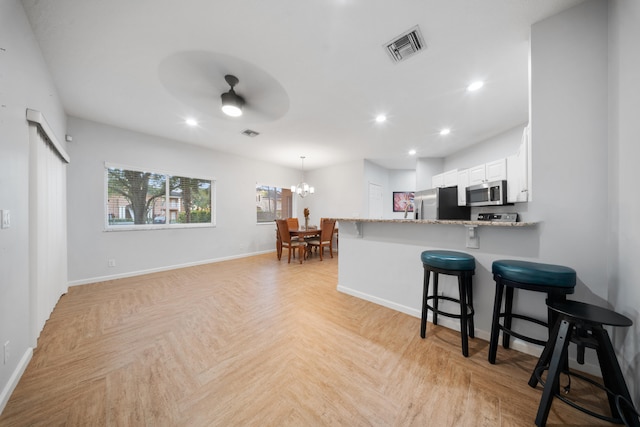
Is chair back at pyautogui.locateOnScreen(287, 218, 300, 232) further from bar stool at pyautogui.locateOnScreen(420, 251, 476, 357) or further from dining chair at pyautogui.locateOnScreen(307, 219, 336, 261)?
bar stool at pyautogui.locateOnScreen(420, 251, 476, 357)

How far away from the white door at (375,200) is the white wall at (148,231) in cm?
312

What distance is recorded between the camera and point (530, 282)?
52.2 inches

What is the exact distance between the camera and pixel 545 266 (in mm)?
1387

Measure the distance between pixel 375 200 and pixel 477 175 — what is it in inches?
110

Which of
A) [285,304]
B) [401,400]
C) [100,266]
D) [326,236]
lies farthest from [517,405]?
[100,266]

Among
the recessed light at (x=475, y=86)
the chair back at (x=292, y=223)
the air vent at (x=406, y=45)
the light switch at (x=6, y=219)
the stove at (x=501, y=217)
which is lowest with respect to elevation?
the chair back at (x=292, y=223)

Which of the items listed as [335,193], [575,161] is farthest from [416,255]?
[335,193]

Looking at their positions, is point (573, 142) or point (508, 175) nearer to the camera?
point (573, 142)

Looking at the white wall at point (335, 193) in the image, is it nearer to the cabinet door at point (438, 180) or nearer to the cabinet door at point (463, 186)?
the cabinet door at point (438, 180)

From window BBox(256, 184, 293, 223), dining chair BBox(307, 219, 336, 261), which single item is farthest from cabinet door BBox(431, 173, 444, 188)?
window BBox(256, 184, 293, 223)

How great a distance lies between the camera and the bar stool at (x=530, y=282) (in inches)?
49.7

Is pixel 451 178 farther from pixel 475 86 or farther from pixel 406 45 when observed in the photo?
pixel 406 45

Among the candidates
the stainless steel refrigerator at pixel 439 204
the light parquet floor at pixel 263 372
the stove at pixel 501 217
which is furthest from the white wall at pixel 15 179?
the stove at pixel 501 217

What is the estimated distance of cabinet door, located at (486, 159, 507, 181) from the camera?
10.2 ft
